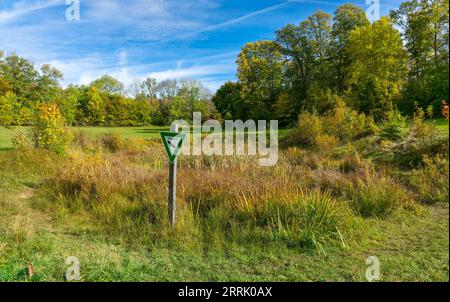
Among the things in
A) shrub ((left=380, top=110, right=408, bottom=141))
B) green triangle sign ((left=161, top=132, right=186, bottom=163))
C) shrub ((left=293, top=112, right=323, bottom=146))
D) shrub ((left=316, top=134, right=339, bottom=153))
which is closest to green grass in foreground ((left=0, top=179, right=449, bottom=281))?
green triangle sign ((left=161, top=132, right=186, bottom=163))

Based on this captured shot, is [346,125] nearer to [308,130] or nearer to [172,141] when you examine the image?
[308,130]

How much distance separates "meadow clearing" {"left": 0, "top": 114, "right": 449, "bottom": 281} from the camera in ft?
10.3

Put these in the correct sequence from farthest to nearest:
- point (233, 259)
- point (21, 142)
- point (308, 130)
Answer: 1. point (308, 130)
2. point (21, 142)
3. point (233, 259)

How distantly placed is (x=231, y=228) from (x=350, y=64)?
2267 centimetres

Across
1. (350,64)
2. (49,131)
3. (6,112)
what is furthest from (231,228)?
(6,112)

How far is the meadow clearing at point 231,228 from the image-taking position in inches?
123

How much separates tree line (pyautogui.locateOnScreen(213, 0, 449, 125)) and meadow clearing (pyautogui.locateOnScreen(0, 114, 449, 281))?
12.7 meters

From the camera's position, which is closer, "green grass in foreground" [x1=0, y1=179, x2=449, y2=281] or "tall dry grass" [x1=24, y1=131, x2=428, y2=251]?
"green grass in foreground" [x1=0, y1=179, x2=449, y2=281]

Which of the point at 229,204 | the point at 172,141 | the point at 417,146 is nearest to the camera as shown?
the point at 172,141

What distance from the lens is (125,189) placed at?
6.07 metres

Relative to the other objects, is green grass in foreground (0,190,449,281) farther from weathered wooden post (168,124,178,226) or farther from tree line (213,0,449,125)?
tree line (213,0,449,125)

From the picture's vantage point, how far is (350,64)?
75.7 feet
